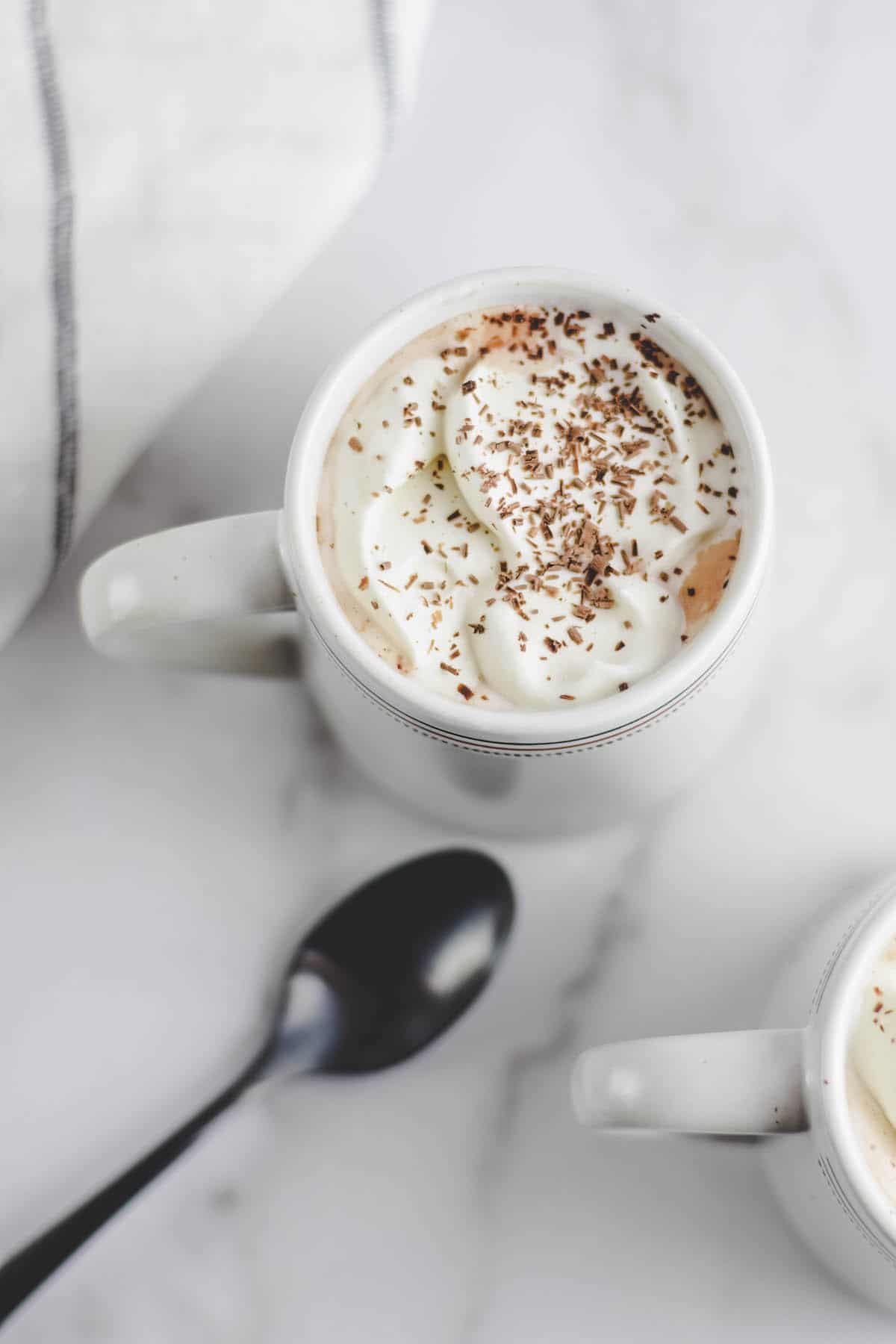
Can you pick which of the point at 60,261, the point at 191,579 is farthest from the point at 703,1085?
the point at 60,261

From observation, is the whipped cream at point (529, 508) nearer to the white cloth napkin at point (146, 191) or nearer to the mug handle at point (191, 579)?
the mug handle at point (191, 579)

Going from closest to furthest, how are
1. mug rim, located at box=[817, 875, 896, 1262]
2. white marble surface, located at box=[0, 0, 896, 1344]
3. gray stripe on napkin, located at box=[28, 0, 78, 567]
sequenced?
mug rim, located at box=[817, 875, 896, 1262] → gray stripe on napkin, located at box=[28, 0, 78, 567] → white marble surface, located at box=[0, 0, 896, 1344]

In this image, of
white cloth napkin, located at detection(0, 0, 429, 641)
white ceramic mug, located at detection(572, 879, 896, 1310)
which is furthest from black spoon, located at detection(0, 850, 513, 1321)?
white cloth napkin, located at detection(0, 0, 429, 641)

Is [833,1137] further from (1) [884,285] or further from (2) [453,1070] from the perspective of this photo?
(1) [884,285]

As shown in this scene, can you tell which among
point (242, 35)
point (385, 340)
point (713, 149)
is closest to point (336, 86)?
point (242, 35)

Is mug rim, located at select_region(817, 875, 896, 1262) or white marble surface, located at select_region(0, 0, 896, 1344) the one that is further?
white marble surface, located at select_region(0, 0, 896, 1344)

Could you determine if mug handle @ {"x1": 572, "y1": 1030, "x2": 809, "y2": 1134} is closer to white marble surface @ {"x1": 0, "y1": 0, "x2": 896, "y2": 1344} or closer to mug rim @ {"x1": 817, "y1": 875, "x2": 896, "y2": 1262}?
mug rim @ {"x1": 817, "y1": 875, "x2": 896, "y2": 1262}
